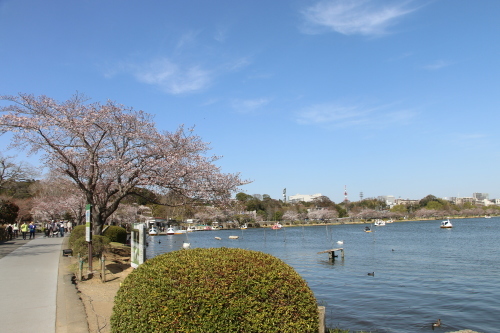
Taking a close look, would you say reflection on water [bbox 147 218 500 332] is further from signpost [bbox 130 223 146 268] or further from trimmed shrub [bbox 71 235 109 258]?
trimmed shrub [bbox 71 235 109 258]

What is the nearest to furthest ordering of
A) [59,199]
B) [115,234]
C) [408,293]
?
1. [408,293]
2. [115,234]
3. [59,199]

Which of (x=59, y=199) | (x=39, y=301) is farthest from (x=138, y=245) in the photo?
(x=59, y=199)

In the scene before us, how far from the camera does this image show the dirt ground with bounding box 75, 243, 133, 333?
7.64 meters

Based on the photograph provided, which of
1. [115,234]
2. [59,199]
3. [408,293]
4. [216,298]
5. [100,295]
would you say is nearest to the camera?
[216,298]

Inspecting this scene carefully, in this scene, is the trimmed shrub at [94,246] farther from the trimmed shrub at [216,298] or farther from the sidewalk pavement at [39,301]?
the trimmed shrub at [216,298]

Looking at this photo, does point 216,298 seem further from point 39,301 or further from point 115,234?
point 115,234

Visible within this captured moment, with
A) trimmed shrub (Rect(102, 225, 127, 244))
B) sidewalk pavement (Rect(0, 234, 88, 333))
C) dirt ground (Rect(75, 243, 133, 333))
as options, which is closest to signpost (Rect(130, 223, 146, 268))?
dirt ground (Rect(75, 243, 133, 333))

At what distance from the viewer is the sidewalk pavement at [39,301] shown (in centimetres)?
734

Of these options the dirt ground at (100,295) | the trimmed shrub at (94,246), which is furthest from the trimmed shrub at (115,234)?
the trimmed shrub at (94,246)

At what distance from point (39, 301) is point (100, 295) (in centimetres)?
154

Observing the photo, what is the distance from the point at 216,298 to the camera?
15.3ft

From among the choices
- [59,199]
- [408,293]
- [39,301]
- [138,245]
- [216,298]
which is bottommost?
[408,293]

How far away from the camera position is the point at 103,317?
8117mm

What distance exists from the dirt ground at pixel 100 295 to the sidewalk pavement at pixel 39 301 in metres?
0.19
